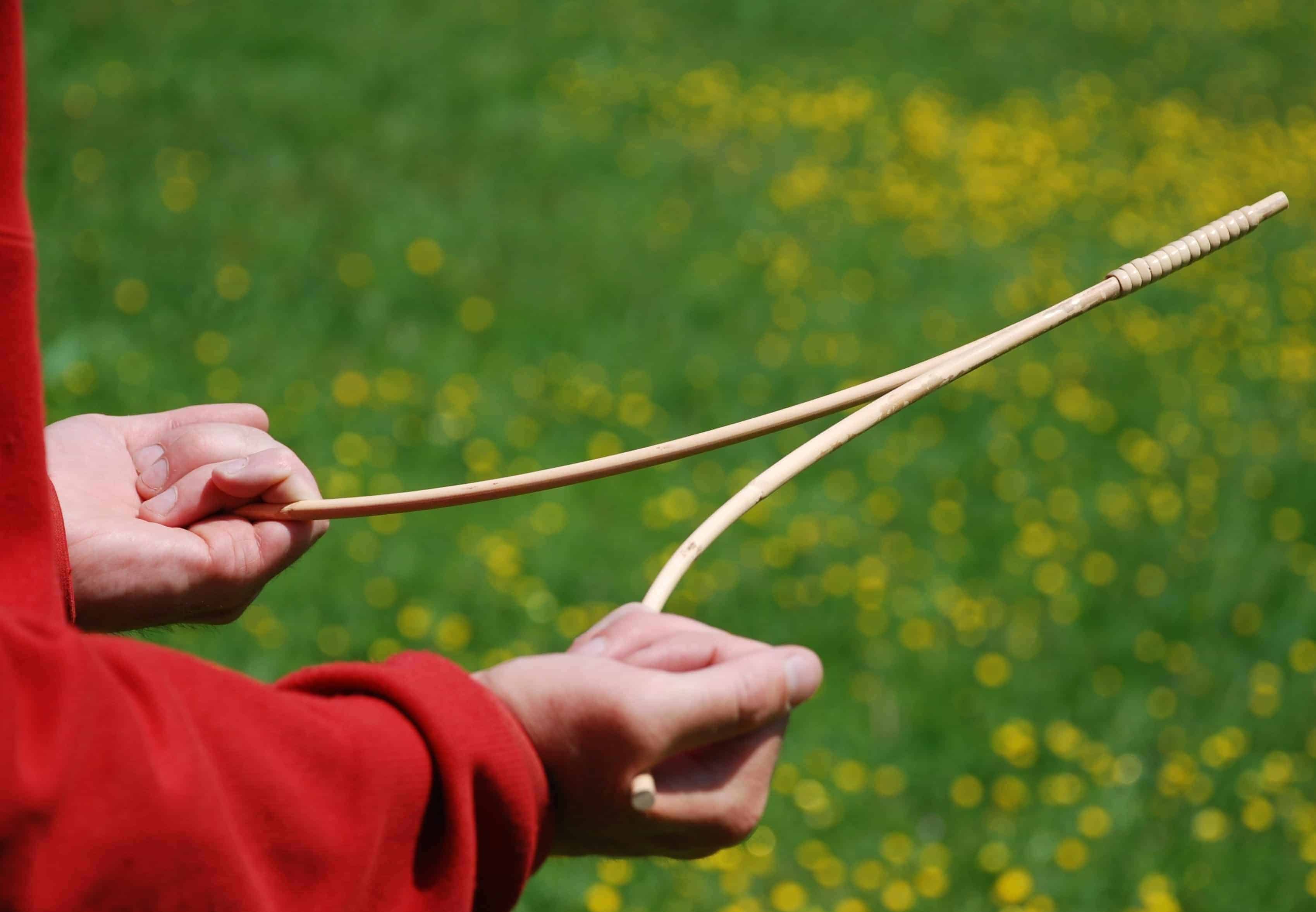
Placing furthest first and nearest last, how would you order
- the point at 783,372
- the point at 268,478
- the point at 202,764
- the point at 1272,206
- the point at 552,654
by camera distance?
1. the point at 783,372
2. the point at 1272,206
3. the point at 268,478
4. the point at 552,654
5. the point at 202,764

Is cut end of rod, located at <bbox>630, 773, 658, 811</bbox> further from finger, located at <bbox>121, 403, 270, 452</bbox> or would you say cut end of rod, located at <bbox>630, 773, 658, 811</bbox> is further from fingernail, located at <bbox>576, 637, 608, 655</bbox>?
finger, located at <bbox>121, 403, 270, 452</bbox>

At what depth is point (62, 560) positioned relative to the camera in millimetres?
798

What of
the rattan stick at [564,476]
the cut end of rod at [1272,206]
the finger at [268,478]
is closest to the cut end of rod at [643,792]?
the rattan stick at [564,476]

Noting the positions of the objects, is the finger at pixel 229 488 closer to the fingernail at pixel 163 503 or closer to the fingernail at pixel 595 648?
the fingernail at pixel 163 503

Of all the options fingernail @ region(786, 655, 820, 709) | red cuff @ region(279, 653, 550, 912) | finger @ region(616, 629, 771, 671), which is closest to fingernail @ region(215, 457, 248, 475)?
red cuff @ region(279, 653, 550, 912)

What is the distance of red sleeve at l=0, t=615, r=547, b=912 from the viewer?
520mm

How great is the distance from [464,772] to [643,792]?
0.12 meters

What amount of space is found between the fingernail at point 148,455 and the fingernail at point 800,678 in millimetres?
538

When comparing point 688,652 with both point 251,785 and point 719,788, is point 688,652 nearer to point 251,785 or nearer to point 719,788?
point 719,788

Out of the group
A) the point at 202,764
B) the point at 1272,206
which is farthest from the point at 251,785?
the point at 1272,206

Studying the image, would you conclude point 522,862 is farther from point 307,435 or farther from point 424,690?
point 307,435

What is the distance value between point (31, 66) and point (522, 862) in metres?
3.85

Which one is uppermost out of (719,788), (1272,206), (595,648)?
(1272,206)

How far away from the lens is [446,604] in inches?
93.5
